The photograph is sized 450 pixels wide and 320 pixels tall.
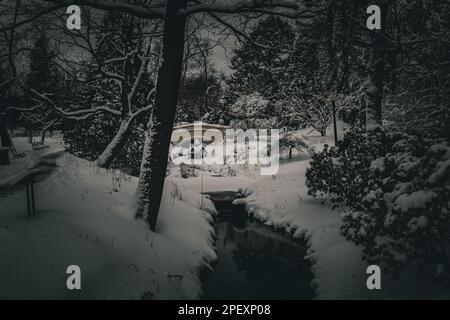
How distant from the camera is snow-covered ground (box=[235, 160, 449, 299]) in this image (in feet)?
19.9

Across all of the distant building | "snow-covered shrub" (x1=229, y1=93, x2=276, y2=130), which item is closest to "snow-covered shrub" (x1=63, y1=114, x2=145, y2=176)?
"snow-covered shrub" (x1=229, y1=93, x2=276, y2=130)

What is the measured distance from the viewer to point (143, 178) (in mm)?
7656

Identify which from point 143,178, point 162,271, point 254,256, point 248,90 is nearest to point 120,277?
point 162,271

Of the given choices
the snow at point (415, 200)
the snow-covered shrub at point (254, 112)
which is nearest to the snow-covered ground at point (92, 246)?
the snow at point (415, 200)

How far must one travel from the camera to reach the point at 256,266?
30.7ft

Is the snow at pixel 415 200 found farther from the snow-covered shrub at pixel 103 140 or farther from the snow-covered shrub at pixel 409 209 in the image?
the snow-covered shrub at pixel 103 140

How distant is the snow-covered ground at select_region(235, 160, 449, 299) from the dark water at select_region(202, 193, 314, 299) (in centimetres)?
38

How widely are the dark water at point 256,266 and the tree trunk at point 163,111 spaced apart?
224cm

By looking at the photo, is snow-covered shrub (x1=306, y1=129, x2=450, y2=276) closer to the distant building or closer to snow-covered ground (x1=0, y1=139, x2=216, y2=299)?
snow-covered ground (x1=0, y1=139, x2=216, y2=299)

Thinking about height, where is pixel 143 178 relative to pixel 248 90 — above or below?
below

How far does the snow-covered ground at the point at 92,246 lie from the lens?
5059 mm

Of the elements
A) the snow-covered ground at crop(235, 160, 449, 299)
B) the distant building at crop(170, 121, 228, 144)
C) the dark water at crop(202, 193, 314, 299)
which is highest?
the distant building at crop(170, 121, 228, 144)
